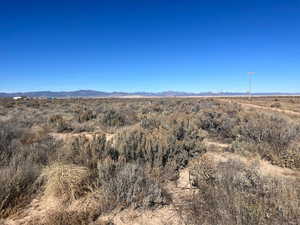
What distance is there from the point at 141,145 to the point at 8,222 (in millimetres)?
2788

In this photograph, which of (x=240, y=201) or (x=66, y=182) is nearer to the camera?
(x=240, y=201)

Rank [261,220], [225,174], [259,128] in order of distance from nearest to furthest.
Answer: [261,220], [225,174], [259,128]

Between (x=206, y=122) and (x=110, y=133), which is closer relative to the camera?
(x=110, y=133)

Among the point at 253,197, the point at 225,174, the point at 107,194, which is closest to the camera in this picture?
the point at 253,197

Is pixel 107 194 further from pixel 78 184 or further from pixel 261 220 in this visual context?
pixel 261 220

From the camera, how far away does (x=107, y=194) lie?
3070mm

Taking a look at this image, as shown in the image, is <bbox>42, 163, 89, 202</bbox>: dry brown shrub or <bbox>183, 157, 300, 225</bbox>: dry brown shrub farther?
<bbox>42, 163, 89, 202</bbox>: dry brown shrub

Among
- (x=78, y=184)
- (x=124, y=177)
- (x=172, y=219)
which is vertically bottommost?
(x=172, y=219)

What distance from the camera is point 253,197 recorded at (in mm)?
2711

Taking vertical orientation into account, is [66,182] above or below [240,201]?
below

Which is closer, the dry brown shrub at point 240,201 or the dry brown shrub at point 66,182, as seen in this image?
the dry brown shrub at point 240,201

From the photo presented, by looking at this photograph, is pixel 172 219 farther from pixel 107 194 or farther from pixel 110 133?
pixel 110 133

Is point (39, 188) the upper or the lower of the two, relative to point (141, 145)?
lower

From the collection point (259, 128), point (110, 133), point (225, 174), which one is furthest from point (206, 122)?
point (225, 174)
